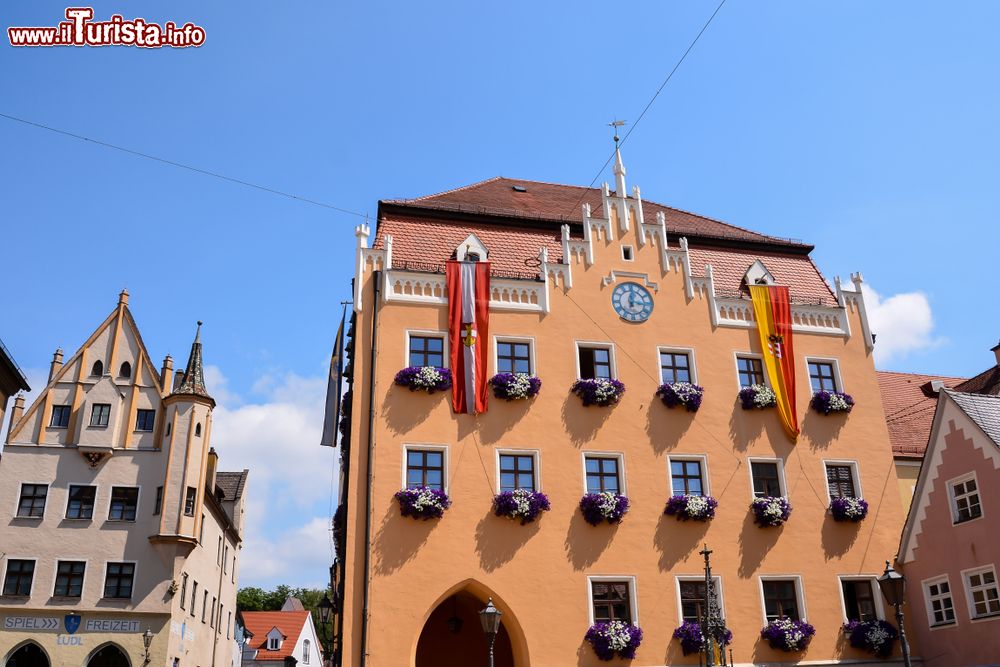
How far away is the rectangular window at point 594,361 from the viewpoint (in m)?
28.8

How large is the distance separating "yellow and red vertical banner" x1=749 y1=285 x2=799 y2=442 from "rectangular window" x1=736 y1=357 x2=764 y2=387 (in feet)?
1.10

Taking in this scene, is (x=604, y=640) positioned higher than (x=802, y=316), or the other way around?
(x=802, y=316)

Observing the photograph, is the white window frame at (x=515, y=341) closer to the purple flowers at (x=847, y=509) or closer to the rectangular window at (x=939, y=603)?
the purple flowers at (x=847, y=509)

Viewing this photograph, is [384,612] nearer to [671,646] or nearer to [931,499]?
[671,646]

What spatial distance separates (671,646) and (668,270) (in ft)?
40.1

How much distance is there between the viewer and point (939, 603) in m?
27.0

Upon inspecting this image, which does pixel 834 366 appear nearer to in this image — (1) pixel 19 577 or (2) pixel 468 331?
(2) pixel 468 331

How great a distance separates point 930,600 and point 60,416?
33.7 metres

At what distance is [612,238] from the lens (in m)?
30.6

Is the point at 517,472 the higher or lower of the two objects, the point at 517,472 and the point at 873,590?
the higher

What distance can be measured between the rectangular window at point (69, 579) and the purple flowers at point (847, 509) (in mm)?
28100

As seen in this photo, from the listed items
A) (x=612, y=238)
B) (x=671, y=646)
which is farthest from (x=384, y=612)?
(x=612, y=238)

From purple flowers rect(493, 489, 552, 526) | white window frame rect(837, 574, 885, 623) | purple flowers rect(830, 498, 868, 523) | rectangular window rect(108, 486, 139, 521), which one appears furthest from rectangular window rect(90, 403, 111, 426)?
white window frame rect(837, 574, 885, 623)

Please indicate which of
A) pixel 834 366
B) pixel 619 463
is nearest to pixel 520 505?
pixel 619 463
